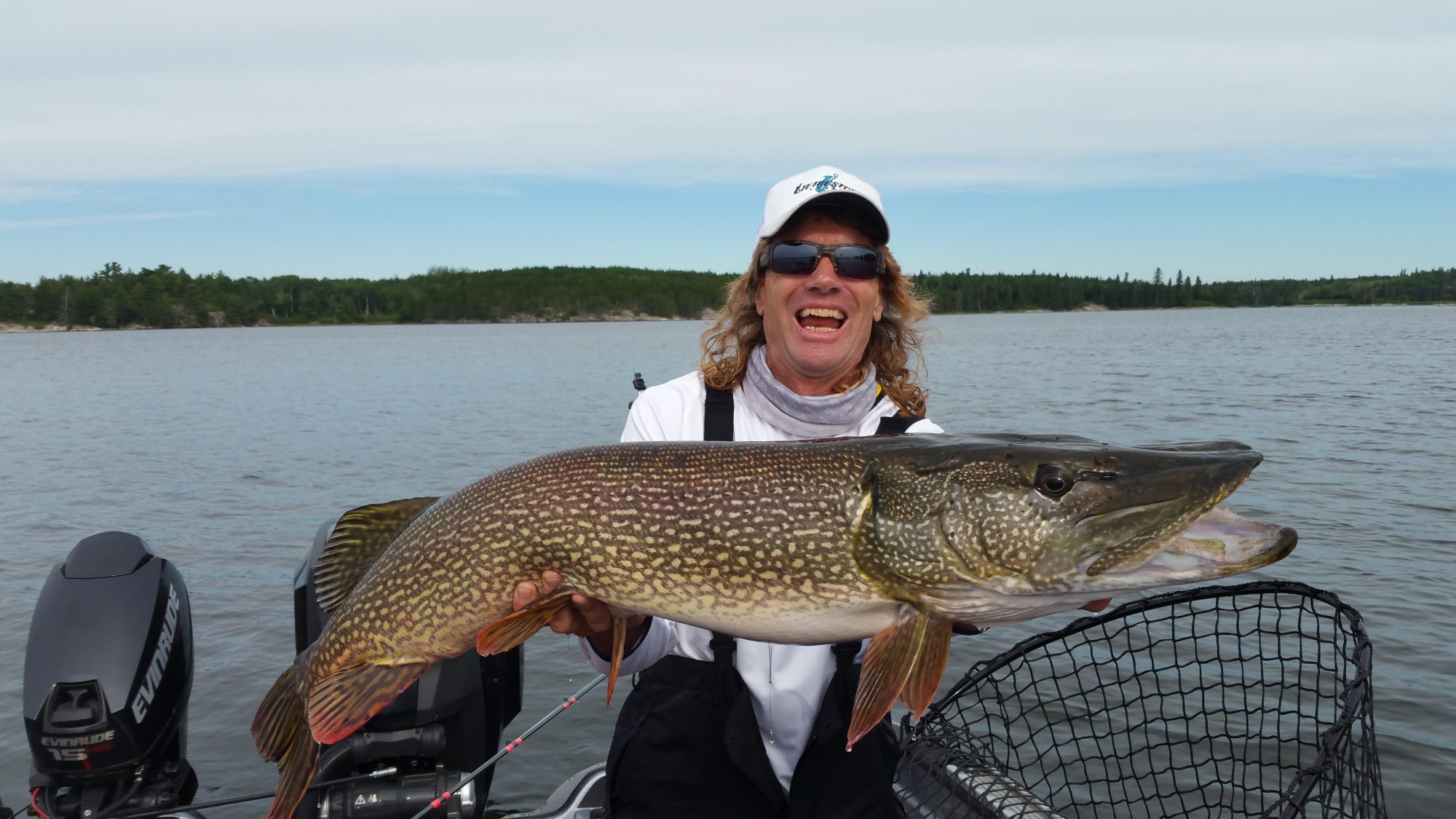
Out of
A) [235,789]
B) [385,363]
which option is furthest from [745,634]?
[385,363]

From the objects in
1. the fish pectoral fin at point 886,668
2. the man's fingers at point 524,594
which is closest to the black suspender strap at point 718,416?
the man's fingers at point 524,594

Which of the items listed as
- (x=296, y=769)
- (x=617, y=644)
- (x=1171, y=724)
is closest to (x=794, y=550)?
(x=617, y=644)

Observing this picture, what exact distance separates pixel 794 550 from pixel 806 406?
0.71 metres

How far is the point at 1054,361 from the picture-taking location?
32812 mm

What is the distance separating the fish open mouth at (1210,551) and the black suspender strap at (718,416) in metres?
1.35

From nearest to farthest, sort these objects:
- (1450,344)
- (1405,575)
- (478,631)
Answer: (478,631) < (1405,575) < (1450,344)

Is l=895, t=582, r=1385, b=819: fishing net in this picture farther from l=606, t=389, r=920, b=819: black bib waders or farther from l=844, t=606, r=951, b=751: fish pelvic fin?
l=844, t=606, r=951, b=751: fish pelvic fin

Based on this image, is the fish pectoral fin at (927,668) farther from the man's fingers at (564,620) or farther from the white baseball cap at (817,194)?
the white baseball cap at (817,194)

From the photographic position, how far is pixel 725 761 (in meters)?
A: 2.79

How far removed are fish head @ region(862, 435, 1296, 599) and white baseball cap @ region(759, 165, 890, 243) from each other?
107 centimetres

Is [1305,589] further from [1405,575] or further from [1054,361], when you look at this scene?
[1054,361]

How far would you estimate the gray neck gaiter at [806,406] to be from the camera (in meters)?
3.07

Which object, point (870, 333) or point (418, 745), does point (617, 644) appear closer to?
point (418, 745)

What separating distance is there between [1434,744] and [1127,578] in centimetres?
491
